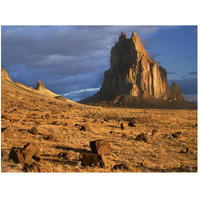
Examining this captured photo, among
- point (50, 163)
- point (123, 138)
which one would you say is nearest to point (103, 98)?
point (123, 138)

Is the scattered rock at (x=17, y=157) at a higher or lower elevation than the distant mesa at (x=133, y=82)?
lower

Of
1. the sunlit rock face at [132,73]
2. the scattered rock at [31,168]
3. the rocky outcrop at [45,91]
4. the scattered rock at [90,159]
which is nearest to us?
the scattered rock at [31,168]

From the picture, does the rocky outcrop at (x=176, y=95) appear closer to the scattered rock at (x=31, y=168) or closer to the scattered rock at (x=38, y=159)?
the scattered rock at (x=38, y=159)

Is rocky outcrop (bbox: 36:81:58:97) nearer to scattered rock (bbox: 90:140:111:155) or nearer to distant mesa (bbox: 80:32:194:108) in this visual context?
distant mesa (bbox: 80:32:194:108)

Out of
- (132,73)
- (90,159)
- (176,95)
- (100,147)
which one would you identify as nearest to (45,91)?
(132,73)

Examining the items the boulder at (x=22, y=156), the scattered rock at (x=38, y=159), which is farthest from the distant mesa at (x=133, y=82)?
the boulder at (x=22, y=156)

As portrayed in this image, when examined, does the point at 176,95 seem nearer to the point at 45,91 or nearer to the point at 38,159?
the point at 45,91

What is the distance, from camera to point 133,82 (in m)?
150

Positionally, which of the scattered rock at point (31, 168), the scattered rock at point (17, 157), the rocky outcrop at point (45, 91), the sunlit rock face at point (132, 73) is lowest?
the scattered rock at point (31, 168)

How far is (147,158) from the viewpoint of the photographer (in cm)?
1425

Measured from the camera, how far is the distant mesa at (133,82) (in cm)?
13925
